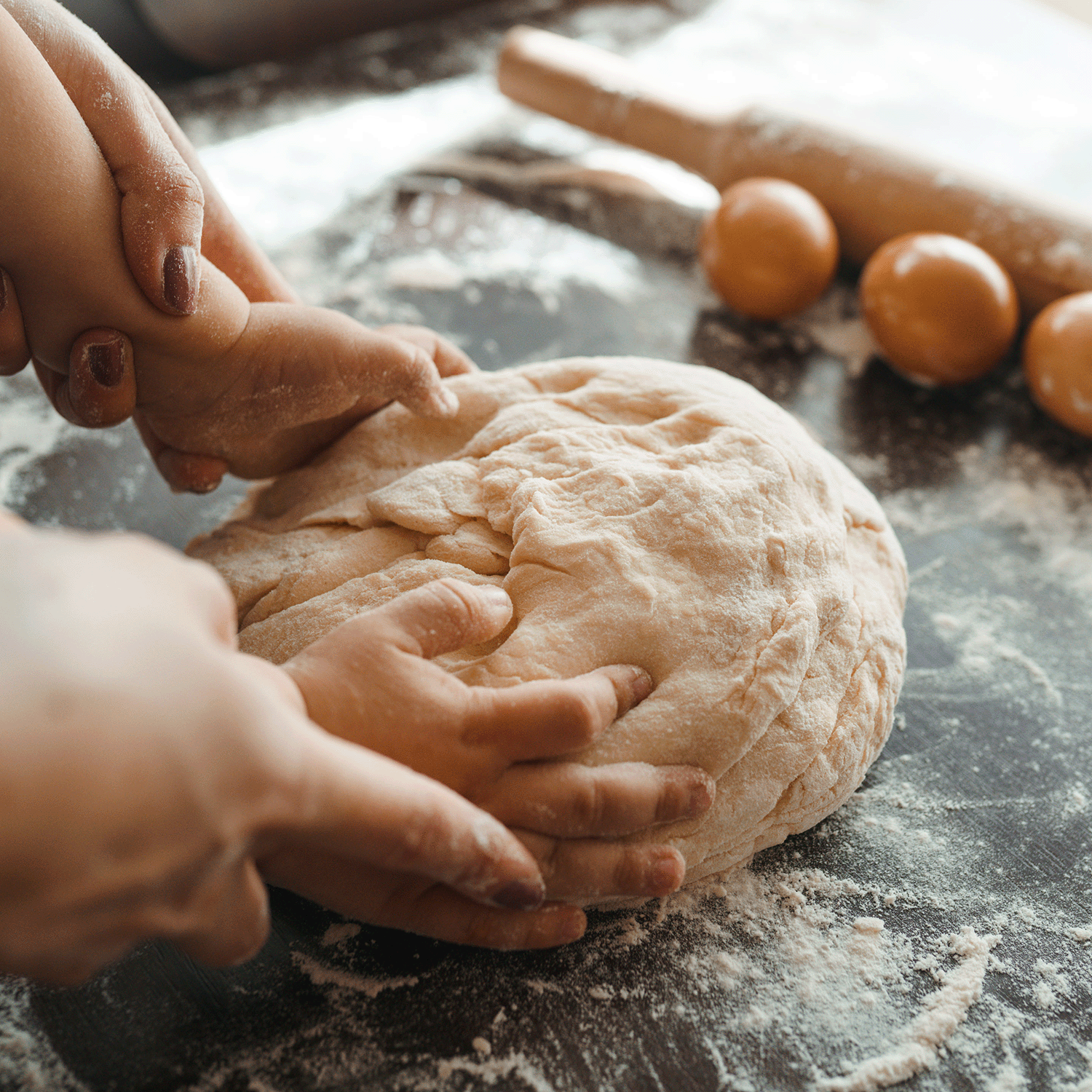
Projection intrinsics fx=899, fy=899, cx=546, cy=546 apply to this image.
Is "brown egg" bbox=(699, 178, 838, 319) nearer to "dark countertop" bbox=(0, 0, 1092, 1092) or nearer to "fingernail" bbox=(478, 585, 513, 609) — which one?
"dark countertop" bbox=(0, 0, 1092, 1092)

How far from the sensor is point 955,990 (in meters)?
1.10

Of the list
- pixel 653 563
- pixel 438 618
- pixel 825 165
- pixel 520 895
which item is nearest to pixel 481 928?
pixel 520 895

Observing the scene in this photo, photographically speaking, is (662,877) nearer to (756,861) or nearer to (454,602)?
(756,861)

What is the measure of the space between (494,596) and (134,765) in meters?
0.51

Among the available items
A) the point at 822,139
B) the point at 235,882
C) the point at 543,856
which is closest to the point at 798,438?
the point at 543,856

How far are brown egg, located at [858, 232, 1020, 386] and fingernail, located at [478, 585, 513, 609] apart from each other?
1289mm

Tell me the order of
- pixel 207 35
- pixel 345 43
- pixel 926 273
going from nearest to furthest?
pixel 926 273, pixel 207 35, pixel 345 43

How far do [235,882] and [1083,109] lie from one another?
136 inches

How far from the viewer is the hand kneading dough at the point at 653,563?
1.05 metres

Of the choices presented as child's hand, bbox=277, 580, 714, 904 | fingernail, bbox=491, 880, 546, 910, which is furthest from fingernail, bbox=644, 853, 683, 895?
fingernail, bbox=491, 880, 546, 910

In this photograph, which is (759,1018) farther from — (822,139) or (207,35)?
(207,35)

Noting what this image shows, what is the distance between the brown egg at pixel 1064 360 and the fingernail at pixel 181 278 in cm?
165

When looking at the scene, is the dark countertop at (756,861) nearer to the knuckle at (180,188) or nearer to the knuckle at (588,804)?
the knuckle at (588,804)

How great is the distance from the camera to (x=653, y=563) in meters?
1.11
